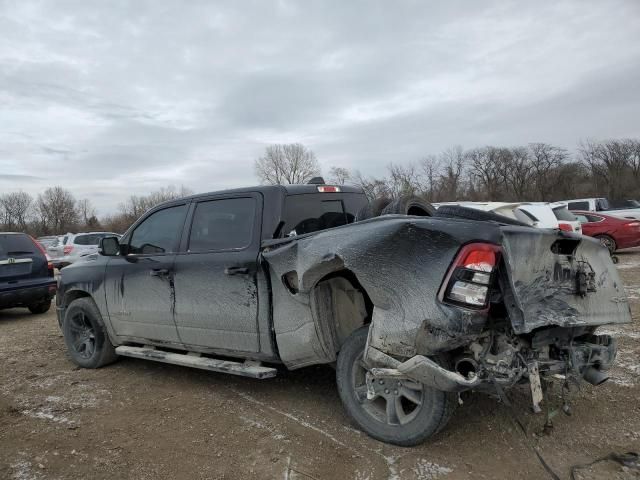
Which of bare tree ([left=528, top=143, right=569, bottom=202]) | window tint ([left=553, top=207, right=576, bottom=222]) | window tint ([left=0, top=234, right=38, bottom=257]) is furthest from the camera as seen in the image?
bare tree ([left=528, top=143, right=569, bottom=202])

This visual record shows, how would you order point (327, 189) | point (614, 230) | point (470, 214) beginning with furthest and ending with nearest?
point (614, 230) < point (327, 189) < point (470, 214)

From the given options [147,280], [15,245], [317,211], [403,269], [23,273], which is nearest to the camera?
[403,269]

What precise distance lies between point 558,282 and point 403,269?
3.31 ft

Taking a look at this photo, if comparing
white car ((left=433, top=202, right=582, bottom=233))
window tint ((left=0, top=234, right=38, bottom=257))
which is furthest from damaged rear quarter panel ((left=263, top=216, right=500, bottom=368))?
white car ((left=433, top=202, right=582, bottom=233))

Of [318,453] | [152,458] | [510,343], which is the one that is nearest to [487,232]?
[510,343]

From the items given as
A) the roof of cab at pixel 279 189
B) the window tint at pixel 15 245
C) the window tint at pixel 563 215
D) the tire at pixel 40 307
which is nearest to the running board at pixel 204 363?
the roof of cab at pixel 279 189

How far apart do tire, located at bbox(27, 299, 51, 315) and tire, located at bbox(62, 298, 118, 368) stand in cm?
425

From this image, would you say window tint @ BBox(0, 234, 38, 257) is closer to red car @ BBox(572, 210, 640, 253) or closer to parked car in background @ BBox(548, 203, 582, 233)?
parked car in background @ BBox(548, 203, 582, 233)

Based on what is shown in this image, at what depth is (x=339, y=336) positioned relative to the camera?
362 centimetres

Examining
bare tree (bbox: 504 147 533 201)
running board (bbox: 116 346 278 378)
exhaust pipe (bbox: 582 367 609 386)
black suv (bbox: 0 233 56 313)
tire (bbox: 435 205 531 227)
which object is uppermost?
bare tree (bbox: 504 147 533 201)

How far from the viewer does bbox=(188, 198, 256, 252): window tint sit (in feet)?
13.4

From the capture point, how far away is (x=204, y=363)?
4145 millimetres

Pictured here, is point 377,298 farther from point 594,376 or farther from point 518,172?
point 518,172

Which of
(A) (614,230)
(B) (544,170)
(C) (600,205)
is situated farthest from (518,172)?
(A) (614,230)
